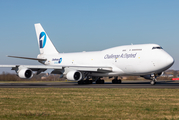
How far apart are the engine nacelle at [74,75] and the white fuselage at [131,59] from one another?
310 centimetres

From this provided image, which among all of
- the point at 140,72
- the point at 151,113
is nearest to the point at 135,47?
the point at 140,72

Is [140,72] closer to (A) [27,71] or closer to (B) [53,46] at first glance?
(A) [27,71]

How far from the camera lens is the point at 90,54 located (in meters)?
36.5

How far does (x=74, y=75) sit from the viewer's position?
31016 millimetres

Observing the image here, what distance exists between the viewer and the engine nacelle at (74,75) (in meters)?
30.8

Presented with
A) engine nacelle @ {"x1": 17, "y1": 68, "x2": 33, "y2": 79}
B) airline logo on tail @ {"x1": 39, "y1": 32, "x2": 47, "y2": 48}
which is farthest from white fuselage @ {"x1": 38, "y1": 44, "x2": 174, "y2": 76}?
airline logo on tail @ {"x1": 39, "y1": 32, "x2": 47, "y2": 48}

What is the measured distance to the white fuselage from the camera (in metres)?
27.9

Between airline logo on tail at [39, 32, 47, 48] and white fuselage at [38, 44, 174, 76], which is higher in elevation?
airline logo on tail at [39, 32, 47, 48]

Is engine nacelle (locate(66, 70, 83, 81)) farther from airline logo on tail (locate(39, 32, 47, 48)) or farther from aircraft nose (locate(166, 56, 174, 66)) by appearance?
airline logo on tail (locate(39, 32, 47, 48))

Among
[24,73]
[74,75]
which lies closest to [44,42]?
[24,73]

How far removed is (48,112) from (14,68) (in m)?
24.4

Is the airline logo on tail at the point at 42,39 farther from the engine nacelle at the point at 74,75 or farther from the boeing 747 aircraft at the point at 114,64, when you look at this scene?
the engine nacelle at the point at 74,75

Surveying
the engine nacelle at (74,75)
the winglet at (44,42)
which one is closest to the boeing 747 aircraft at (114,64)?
the engine nacelle at (74,75)

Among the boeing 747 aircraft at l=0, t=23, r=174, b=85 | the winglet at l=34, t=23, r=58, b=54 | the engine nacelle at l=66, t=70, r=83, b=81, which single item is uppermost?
the winglet at l=34, t=23, r=58, b=54
